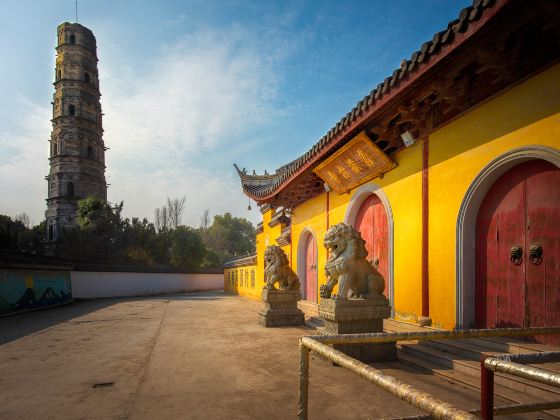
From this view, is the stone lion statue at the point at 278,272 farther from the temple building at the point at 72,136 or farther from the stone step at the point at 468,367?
the temple building at the point at 72,136

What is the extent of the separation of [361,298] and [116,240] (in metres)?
23.7

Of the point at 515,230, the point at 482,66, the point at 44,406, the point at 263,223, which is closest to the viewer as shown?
the point at 44,406

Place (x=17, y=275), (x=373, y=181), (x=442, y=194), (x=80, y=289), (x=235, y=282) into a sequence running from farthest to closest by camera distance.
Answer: (x=235, y=282) → (x=80, y=289) → (x=17, y=275) → (x=373, y=181) → (x=442, y=194)

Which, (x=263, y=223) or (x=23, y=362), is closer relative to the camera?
(x=23, y=362)

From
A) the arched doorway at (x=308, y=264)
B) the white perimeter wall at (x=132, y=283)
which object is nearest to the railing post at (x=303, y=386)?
the arched doorway at (x=308, y=264)

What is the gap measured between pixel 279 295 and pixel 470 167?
4596mm

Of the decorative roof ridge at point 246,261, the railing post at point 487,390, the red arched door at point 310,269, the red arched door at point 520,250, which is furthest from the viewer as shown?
the decorative roof ridge at point 246,261

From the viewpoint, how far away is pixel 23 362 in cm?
482

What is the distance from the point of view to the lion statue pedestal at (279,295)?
7629 millimetres

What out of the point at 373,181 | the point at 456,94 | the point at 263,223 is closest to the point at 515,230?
the point at 456,94

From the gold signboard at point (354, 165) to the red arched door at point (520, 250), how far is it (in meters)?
2.13

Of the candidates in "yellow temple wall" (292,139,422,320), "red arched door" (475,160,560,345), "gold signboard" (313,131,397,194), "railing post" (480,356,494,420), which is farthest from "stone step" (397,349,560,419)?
"gold signboard" (313,131,397,194)

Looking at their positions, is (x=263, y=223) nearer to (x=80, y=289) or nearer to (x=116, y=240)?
(x=80, y=289)

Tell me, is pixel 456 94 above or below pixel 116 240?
above
